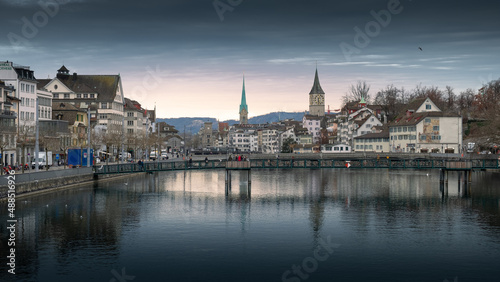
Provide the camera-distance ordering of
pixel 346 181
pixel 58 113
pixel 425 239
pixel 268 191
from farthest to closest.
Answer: pixel 58 113 < pixel 346 181 < pixel 268 191 < pixel 425 239

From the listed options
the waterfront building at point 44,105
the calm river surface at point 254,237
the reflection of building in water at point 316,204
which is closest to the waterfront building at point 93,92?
the waterfront building at point 44,105

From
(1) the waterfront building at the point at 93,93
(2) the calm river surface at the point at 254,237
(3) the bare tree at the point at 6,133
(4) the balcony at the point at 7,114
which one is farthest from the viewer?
(1) the waterfront building at the point at 93,93

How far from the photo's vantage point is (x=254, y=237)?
4000 centimetres

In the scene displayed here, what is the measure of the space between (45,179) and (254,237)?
1166 inches

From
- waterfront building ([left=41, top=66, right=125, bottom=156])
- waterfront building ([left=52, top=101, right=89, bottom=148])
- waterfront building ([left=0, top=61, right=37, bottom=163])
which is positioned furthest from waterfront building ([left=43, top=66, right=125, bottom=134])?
waterfront building ([left=0, top=61, right=37, bottom=163])

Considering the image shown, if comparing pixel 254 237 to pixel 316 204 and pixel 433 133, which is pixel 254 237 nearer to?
pixel 316 204

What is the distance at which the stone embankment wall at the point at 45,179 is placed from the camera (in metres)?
53.9

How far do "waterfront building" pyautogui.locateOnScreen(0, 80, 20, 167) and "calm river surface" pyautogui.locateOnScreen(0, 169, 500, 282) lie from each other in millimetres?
14937

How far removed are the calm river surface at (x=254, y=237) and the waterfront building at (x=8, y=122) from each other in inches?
588

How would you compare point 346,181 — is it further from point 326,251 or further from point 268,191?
point 326,251

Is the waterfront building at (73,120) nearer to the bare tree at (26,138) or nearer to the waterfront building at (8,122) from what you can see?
the waterfront building at (8,122)

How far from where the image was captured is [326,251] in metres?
35.9

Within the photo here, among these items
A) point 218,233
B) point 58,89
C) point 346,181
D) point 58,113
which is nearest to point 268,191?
point 346,181

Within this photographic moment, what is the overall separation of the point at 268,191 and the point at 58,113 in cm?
5029
